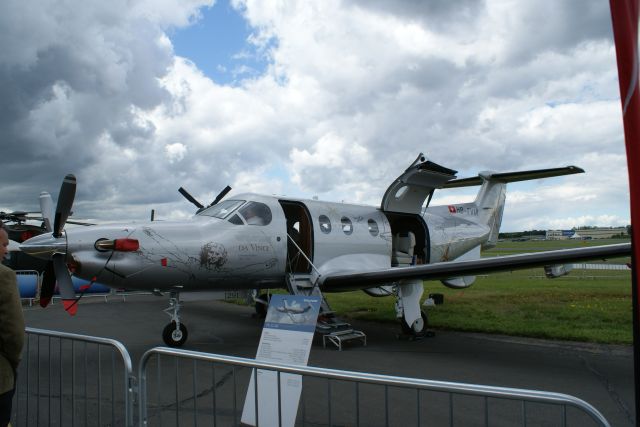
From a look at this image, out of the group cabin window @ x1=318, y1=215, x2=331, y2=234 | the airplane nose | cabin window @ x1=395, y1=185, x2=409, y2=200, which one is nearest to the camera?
the airplane nose

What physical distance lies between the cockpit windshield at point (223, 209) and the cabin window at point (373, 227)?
328 cm

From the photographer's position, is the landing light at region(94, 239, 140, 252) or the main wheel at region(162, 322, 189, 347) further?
the main wheel at region(162, 322, 189, 347)

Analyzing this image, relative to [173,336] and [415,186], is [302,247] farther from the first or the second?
[173,336]

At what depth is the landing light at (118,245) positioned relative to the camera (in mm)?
7641

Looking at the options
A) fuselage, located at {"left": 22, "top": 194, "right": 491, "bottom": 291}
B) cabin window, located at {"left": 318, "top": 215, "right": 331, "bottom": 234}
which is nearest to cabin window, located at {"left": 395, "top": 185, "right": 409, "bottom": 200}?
fuselage, located at {"left": 22, "top": 194, "right": 491, "bottom": 291}

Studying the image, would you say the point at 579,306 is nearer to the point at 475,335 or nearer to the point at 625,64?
the point at 475,335

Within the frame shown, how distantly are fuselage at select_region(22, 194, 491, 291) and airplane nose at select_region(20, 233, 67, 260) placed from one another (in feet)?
0.05

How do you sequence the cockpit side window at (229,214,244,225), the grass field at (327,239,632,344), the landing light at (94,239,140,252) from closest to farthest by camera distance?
the landing light at (94,239,140,252), the cockpit side window at (229,214,244,225), the grass field at (327,239,632,344)

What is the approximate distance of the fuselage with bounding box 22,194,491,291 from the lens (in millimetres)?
7766

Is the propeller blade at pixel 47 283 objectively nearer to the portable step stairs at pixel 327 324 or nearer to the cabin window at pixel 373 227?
the portable step stairs at pixel 327 324

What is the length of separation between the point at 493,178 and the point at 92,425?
1245 centimetres

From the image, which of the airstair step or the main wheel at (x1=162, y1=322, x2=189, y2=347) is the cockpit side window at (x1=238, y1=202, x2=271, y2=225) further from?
the airstair step

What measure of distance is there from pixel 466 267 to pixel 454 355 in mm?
1546

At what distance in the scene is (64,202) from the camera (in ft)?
24.0
